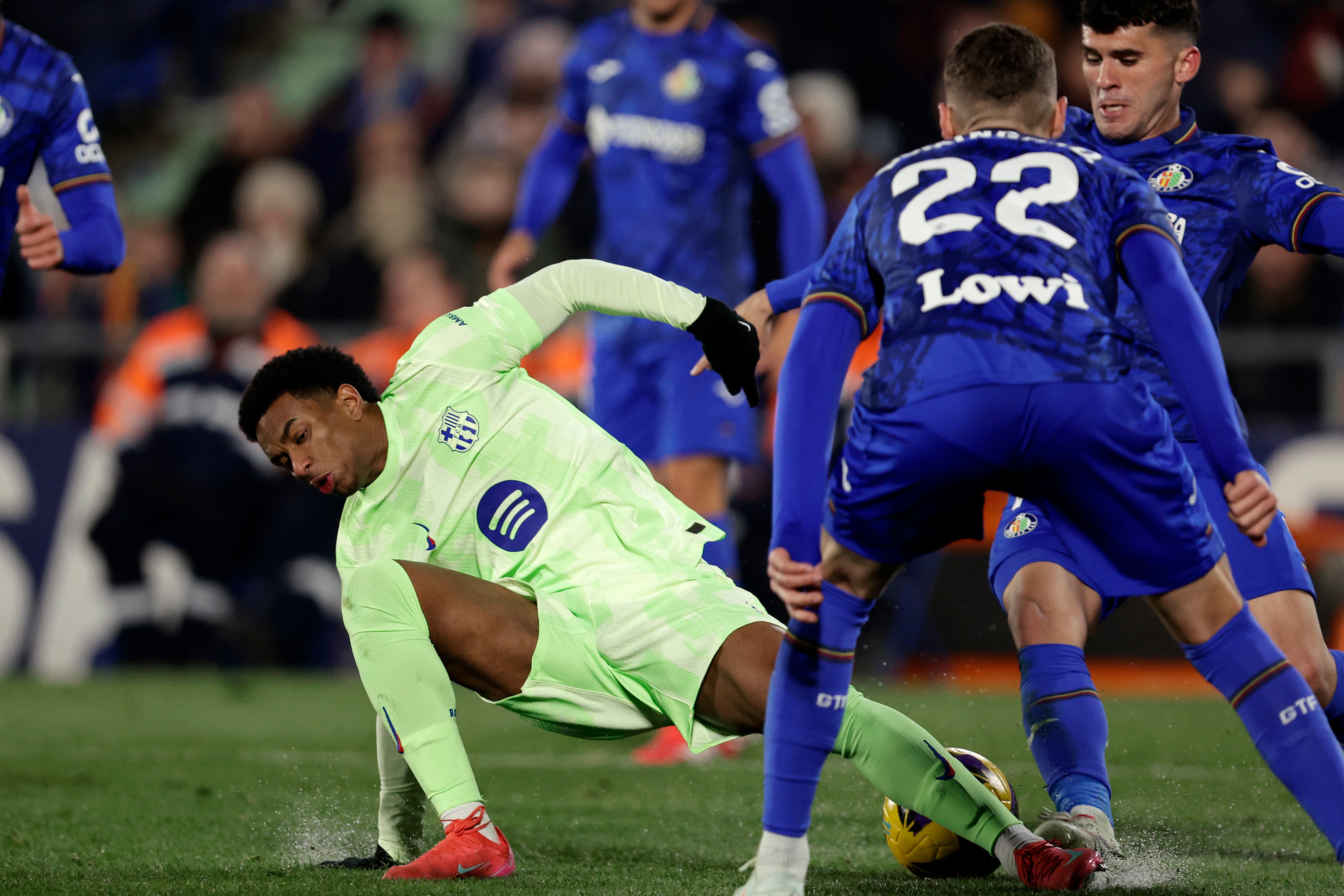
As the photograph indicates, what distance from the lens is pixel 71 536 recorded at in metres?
8.62

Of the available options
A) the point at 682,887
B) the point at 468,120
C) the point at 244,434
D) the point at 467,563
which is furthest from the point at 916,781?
the point at 468,120

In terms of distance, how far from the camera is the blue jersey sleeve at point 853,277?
3.11 meters

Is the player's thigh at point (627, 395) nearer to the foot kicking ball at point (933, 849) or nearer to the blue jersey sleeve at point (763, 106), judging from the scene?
the blue jersey sleeve at point (763, 106)

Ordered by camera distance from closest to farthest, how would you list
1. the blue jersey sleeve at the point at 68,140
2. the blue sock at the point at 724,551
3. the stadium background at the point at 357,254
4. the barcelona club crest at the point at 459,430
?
the barcelona club crest at the point at 459,430 < the blue jersey sleeve at the point at 68,140 < the blue sock at the point at 724,551 < the stadium background at the point at 357,254

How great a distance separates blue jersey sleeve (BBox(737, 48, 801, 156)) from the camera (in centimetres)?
636

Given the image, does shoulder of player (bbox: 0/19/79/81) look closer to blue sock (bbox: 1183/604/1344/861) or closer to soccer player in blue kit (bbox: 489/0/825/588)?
soccer player in blue kit (bbox: 489/0/825/588)

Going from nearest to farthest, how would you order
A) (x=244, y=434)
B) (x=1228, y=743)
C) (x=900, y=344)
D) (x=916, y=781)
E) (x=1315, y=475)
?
(x=900, y=344)
(x=916, y=781)
(x=244, y=434)
(x=1228, y=743)
(x=1315, y=475)

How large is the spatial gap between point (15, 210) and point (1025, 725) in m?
3.45

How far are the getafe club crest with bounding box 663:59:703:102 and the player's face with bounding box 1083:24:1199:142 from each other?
2.44 metres

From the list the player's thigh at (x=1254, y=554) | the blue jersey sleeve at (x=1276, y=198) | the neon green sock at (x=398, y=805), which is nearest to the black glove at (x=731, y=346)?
the player's thigh at (x=1254, y=554)

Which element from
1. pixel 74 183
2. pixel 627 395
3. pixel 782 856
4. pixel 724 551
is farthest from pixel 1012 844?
pixel 74 183

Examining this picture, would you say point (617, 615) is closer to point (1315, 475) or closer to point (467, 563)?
point (467, 563)

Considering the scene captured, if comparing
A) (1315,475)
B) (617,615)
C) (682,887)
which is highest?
(617,615)

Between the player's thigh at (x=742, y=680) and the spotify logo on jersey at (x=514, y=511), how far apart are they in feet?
1.87
